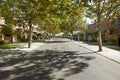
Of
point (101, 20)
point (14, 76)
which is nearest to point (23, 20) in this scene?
point (101, 20)

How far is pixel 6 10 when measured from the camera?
26953 millimetres

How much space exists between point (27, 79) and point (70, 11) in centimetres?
1421

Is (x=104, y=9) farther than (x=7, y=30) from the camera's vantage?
No

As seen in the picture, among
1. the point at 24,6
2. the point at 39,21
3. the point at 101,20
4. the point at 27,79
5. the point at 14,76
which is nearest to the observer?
the point at 27,79

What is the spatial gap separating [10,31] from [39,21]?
13695 millimetres

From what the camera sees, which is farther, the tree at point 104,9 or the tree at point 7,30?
the tree at point 7,30

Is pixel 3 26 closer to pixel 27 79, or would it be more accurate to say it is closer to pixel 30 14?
pixel 30 14

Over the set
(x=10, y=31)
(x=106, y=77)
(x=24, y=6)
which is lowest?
(x=106, y=77)

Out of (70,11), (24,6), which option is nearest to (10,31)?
(24,6)

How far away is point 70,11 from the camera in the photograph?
72.4ft

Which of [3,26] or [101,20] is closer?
[101,20]

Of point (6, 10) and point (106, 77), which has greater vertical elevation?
point (6, 10)

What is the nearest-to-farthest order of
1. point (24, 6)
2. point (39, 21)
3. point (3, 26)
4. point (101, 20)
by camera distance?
point (101, 20)
point (24, 6)
point (39, 21)
point (3, 26)

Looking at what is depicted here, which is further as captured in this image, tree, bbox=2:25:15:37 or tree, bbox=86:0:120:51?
tree, bbox=2:25:15:37
